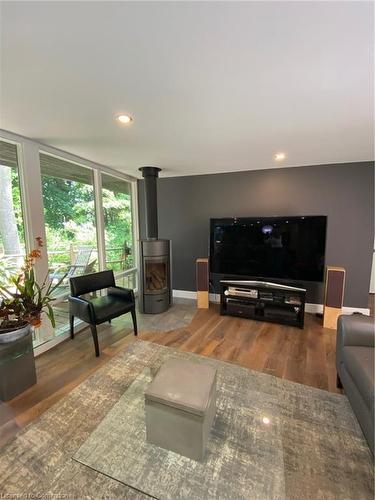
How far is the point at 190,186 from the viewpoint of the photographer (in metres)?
3.96

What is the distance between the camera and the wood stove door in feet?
11.2

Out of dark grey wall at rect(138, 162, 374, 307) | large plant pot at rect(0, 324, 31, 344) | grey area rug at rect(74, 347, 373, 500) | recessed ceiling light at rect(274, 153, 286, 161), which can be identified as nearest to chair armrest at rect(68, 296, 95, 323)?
large plant pot at rect(0, 324, 31, 344)

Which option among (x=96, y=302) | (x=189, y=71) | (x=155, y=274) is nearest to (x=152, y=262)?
(x=155, y=274)

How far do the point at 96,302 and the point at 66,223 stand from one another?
109 centimetres

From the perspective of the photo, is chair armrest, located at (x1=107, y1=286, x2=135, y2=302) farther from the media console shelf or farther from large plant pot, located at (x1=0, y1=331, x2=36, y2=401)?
the media console shelf

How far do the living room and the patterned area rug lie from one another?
1 cm

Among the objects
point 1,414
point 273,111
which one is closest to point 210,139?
point 273,111

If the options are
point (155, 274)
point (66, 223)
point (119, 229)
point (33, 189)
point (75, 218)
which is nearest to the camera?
point (33, 189)

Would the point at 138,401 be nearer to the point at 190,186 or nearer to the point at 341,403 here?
the point at 341,403

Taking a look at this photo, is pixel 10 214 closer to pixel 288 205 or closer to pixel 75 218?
pixel 75 218

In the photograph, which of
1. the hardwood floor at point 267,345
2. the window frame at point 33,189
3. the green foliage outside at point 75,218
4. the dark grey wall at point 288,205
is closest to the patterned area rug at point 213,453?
the hardwood floor at point 267,345

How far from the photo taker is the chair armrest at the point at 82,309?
7.61 feet

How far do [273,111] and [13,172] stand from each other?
8.23 ft

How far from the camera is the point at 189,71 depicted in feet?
4.12
